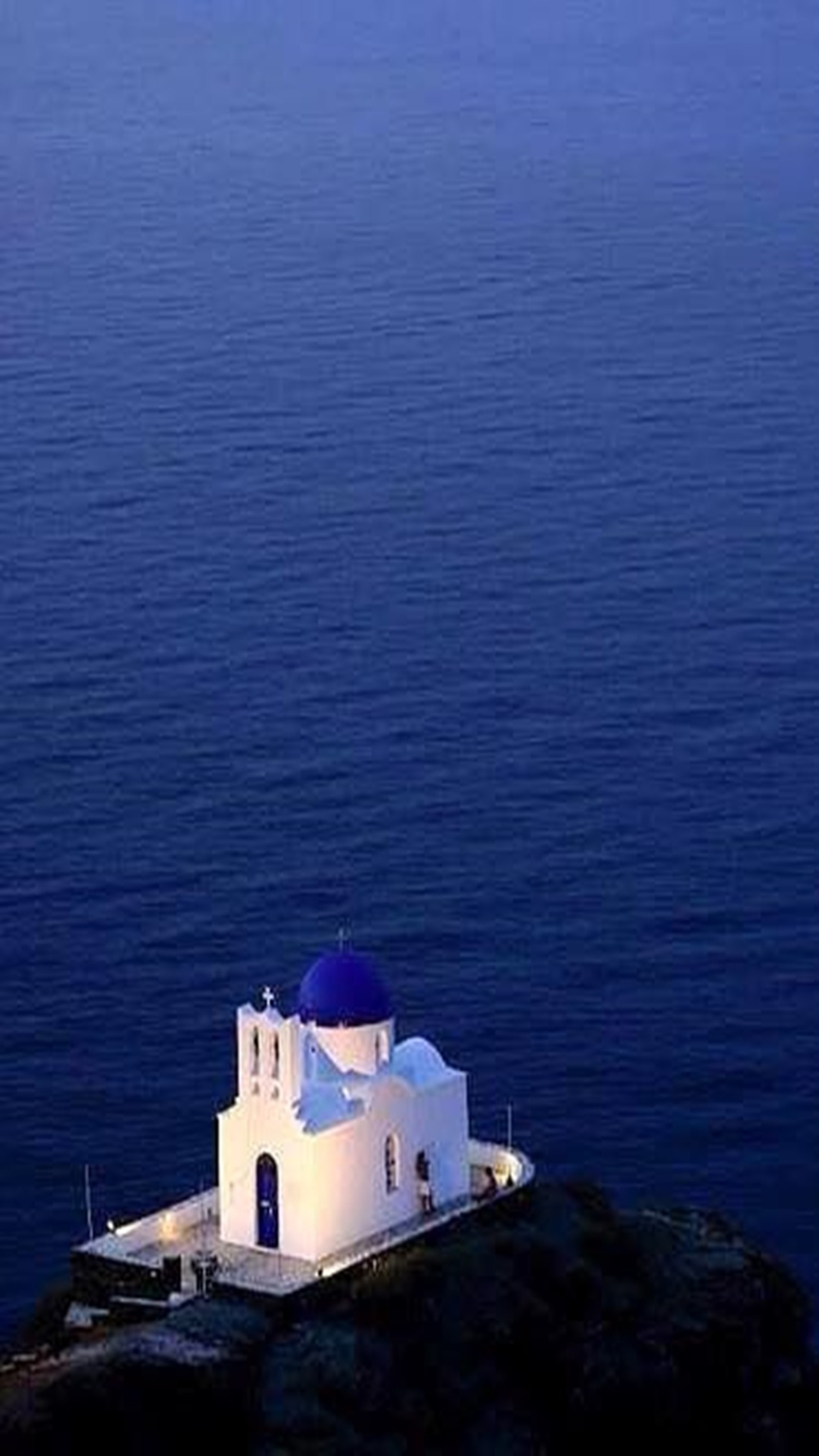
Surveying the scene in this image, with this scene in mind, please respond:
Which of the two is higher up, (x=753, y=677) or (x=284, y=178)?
(x=284, y=178)

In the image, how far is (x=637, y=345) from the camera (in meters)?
153

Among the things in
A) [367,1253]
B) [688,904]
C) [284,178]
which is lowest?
[367,1253]

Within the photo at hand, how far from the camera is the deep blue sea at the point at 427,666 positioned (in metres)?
99.9

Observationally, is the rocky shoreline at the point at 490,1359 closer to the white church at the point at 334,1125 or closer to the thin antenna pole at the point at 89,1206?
the white church at the point at 334,1125

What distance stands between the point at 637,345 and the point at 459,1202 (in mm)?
72527

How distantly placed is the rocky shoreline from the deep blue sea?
8.88 meters

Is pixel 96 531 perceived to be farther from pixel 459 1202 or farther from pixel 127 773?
pixel 459 1202

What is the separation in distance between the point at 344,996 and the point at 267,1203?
365cm

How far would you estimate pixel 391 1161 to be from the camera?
8288 centimetres

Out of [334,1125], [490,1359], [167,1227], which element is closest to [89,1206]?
[167,1227]

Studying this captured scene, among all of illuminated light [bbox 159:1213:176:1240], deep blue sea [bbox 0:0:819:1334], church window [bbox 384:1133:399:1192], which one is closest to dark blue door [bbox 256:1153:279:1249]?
illuminated light [bbox 159:1213:176:1240]

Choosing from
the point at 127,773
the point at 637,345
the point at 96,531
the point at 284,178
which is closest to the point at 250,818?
the point at 127,773

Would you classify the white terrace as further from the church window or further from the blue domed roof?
the blue domed roof

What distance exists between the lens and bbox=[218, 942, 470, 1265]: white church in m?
81.8
